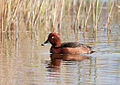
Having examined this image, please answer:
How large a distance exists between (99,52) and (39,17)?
18.5 feet

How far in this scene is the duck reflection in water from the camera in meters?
8.88

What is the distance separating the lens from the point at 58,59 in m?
10.2

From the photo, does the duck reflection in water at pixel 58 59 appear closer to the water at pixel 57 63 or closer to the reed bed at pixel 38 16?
the water at pixel 57 63

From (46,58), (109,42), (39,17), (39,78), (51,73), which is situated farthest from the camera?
(39,17)

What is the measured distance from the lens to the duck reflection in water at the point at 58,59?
888cm

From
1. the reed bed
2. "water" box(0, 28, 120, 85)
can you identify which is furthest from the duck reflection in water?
the reed bed

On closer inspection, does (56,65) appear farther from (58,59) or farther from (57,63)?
(58,59)

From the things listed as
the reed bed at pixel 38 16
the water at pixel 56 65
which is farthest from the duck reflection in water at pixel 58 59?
the reed bed at pixel 38 16

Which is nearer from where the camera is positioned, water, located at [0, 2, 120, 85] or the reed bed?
water, located at [0, 2, 120, 85]

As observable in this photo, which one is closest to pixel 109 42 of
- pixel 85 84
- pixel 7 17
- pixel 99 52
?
Result: pixel 99 52

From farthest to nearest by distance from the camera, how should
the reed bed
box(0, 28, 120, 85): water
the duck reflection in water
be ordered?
the reed bed → the duck reflection in water → box(0, 28, 120, 85): water

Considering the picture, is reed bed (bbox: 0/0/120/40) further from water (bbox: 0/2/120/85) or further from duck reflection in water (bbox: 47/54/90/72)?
duck reflection in water (bbox: 47/54/90/72)

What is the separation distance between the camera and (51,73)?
26.5ft

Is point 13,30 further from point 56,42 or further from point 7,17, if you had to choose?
point 56,42
